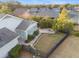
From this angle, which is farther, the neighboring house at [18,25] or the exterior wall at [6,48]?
the neighboring house at [18,25]

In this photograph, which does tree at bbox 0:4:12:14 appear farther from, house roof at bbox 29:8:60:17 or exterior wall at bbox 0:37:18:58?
exterior wall at bbox 0:37:18:58

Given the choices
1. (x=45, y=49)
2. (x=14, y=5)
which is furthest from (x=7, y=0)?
(x=45, y=49)

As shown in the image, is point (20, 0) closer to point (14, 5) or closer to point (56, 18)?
point (14, 5)

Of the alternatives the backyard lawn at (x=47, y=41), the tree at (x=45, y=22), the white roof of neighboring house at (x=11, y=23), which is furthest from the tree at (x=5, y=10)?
the backyard lawn at (x=47, y=41)

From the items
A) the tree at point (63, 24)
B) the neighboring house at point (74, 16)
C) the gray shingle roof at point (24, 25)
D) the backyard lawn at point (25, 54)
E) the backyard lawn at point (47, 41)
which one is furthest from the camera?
the neighboring house at point (74, 16)

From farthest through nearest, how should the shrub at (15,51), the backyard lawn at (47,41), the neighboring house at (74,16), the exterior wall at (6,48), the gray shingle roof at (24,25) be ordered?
the neighboring house at (74,16), the gray shingle roof at (24,25), the backyard lawn at (47,41), the shrub at (15,51), the exterior wall at (6,48)

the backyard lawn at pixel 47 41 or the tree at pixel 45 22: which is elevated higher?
the tree at pixel 45 22

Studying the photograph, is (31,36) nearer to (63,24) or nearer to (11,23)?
(11,23)

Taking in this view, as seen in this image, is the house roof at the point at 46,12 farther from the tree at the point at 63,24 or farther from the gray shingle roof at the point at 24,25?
the gray shingle roof at the point at 24,25
